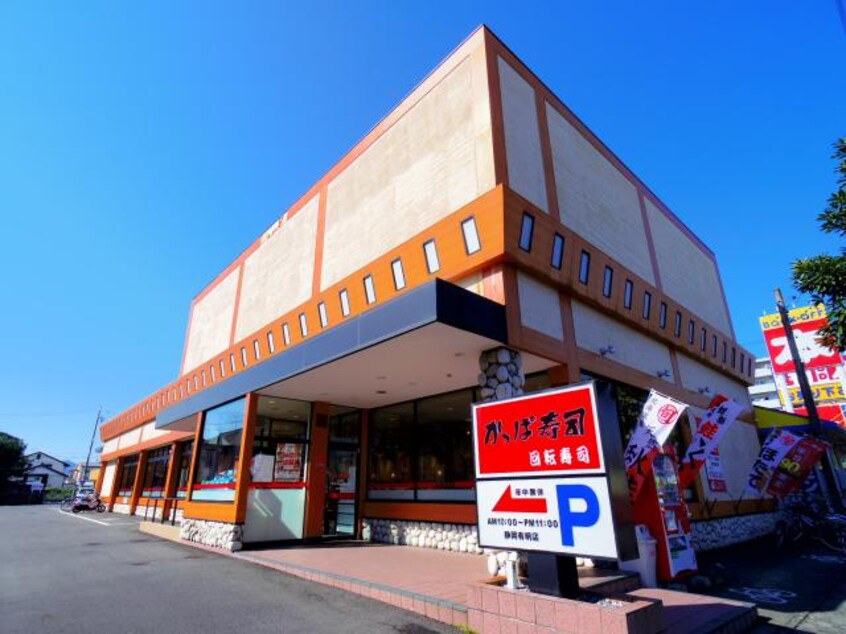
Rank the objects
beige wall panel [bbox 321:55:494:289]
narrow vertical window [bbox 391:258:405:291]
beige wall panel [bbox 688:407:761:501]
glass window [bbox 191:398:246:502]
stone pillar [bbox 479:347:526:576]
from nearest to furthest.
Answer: stone pillar [bbox 479:347:526:576]
beige wall panel [bbox 321:55:494:289]
narrow vertical window [bbox 391:258:405:291]
glass window [bbox 191:398:246:502]
beige wall panel [bbox 688:407:761:501]

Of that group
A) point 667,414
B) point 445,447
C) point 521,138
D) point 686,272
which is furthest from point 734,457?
point 521,138

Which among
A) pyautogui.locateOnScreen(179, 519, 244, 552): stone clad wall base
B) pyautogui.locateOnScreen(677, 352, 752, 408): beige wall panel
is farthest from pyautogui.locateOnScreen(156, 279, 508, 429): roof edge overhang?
pyautogui.locateOnScreen(677, 352, 752, 408): beige wall panel

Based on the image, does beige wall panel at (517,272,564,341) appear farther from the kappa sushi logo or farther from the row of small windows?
the kappa sushi logo

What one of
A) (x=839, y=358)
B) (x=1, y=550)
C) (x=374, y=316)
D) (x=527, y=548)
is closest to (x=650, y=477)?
(x=527, y=548)

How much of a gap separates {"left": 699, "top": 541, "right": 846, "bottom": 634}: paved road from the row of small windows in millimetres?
6800

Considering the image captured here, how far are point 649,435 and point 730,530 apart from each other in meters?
10.2

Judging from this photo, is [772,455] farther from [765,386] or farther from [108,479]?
[765,386]

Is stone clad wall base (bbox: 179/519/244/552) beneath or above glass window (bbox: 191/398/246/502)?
beneath

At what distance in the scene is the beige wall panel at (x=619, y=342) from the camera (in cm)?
1138

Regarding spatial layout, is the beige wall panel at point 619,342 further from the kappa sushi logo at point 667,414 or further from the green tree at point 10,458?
the green tree at point 10,458

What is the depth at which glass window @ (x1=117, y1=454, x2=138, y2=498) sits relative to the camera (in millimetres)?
32094

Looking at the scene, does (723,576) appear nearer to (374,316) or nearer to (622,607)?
(622,607)

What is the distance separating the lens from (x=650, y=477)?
8.49m

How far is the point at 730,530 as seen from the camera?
1507 centimetres
